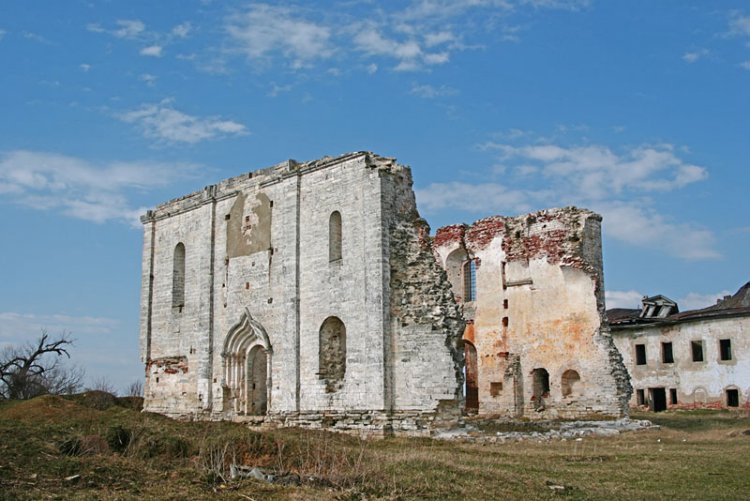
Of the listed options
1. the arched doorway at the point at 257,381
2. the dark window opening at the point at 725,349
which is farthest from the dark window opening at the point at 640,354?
the arched doorway at the point at 257,381

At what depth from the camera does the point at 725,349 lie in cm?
3172

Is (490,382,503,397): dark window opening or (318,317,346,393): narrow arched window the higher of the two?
(318,317,346,393): narrow arched window

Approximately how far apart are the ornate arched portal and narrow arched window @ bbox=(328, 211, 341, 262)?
3.48 m

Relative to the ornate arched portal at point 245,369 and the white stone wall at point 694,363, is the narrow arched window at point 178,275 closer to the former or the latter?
the ornate arched portal at point 245,369

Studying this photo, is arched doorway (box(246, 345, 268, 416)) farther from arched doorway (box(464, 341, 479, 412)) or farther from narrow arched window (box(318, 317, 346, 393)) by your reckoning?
arched doorway (box(464, 341, 479, 412))

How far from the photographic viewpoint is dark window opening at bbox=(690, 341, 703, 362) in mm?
32344

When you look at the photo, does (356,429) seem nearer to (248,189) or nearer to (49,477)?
(248,189)

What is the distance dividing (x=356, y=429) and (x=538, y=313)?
9.14 meters

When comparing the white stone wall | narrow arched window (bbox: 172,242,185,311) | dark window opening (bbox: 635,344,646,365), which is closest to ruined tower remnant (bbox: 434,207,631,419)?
narrow arched window (bbox: 172,242,185,311)

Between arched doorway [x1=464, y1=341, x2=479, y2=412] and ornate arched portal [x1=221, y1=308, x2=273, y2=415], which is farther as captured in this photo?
arched doorway [x1=464, y1=341, x2=479, y2=412]

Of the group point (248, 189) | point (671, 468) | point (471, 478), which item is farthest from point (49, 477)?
point (248, 189)

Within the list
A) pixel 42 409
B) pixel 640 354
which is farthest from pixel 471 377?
pixel 42 409

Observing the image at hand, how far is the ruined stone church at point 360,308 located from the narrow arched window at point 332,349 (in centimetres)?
4

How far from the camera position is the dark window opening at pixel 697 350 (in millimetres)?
32344
